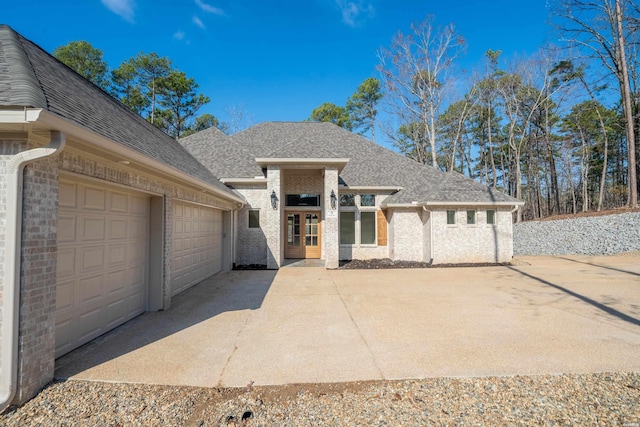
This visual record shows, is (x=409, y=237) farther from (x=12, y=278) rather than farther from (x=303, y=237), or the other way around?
(x=12, y=278)

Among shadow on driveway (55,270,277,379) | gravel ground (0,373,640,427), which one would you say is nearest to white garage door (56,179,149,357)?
shadow on driveway (55,270,277,379)

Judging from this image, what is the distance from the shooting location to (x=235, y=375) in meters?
3.17

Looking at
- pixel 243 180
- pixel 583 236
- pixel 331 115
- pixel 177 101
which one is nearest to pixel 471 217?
pixel 583 236

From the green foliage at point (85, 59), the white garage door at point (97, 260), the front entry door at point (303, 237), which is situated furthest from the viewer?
A: the green foliage at point (85, 59)

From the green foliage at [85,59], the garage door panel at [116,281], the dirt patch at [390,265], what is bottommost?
the dirt patch at [390,265]

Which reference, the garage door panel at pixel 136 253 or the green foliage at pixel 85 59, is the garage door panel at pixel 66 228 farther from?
the green foliage at pixel 85 59

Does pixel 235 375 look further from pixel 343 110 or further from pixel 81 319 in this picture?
pixel 343 110

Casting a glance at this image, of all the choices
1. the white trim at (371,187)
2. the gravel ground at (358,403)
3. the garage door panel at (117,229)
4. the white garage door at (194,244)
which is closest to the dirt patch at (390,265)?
the white trim at (371,187)

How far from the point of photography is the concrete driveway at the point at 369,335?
327 cm

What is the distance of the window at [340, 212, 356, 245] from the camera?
1271 centimetres

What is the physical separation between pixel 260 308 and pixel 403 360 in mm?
3176

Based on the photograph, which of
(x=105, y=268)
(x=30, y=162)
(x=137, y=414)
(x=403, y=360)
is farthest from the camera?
(x=105, y=268)

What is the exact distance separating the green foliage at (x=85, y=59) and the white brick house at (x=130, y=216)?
59.5ft

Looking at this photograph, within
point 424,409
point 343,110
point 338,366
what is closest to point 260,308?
point 338,366
